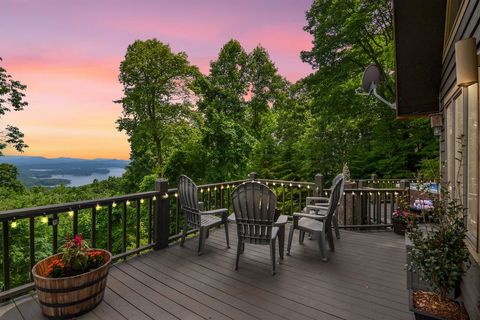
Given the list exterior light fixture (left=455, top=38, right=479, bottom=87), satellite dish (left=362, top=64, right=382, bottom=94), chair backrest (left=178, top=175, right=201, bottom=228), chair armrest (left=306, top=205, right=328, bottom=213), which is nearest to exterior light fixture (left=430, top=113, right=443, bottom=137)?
satellite dish (left=362, top=64, right=382, bottom=94)

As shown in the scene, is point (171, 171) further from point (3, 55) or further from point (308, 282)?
point (308, 282)

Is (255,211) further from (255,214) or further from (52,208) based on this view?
(52,208)

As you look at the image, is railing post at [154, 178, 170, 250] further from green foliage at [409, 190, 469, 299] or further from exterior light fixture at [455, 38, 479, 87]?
exterior light fixture at [455, 38, 479, 87]

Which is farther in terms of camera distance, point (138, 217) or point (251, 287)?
point (138, 217)

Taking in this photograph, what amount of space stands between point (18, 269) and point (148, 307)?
10.3m

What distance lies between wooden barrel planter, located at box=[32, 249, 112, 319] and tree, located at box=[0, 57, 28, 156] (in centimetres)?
983

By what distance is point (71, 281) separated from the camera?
7.01 ft

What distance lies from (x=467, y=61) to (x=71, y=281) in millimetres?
3551

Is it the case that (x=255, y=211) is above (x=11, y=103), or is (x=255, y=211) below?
below

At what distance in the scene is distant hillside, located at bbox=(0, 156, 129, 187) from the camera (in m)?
19.9

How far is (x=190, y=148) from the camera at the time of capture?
13.4m

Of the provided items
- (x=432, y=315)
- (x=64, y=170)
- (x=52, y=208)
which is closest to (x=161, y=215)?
(x=52, y=208)

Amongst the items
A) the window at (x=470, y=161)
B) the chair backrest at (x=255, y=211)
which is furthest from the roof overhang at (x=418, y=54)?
Result: the chair backrest at (x=255, y=211)

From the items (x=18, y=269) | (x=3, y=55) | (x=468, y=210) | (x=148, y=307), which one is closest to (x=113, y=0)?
(x=3, y=55)
